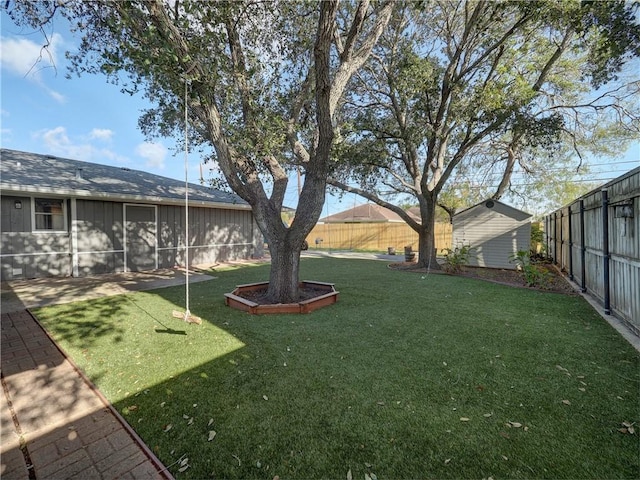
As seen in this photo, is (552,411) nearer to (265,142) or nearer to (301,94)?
(265,142)

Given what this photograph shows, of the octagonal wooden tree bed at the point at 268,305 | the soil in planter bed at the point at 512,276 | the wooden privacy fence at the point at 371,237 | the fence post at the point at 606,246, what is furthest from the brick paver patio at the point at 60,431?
the wooden privacy fence at the point at 371,237

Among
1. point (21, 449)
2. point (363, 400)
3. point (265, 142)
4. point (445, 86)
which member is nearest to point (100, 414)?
point (21, 449)

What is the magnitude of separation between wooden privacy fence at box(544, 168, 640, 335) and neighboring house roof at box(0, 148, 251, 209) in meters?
10.4

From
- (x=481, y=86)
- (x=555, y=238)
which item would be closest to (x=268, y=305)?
(x=481, y=86)

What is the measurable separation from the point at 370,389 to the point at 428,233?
8.85 metres

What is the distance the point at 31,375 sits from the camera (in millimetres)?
2951

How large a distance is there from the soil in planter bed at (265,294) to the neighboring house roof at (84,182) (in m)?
5.12

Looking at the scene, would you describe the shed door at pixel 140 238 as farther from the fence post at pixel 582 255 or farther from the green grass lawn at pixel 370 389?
the fence post at pixel 582 255

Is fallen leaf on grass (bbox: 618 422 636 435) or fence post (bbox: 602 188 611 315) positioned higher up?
fence post (bbox: 602 188 611 315)

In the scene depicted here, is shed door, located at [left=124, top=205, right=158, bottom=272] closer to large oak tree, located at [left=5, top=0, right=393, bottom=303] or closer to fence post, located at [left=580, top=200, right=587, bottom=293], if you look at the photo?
large oak tree, located at [left=5, top=0, right=393, bottom=303]

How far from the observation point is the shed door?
9.02m

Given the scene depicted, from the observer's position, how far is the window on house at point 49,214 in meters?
7.51

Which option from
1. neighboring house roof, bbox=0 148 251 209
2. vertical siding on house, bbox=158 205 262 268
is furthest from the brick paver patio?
vertical siding on house, bbox=158 205 262 268

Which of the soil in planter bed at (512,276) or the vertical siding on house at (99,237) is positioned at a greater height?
the vertical siding on house at (99,237)
